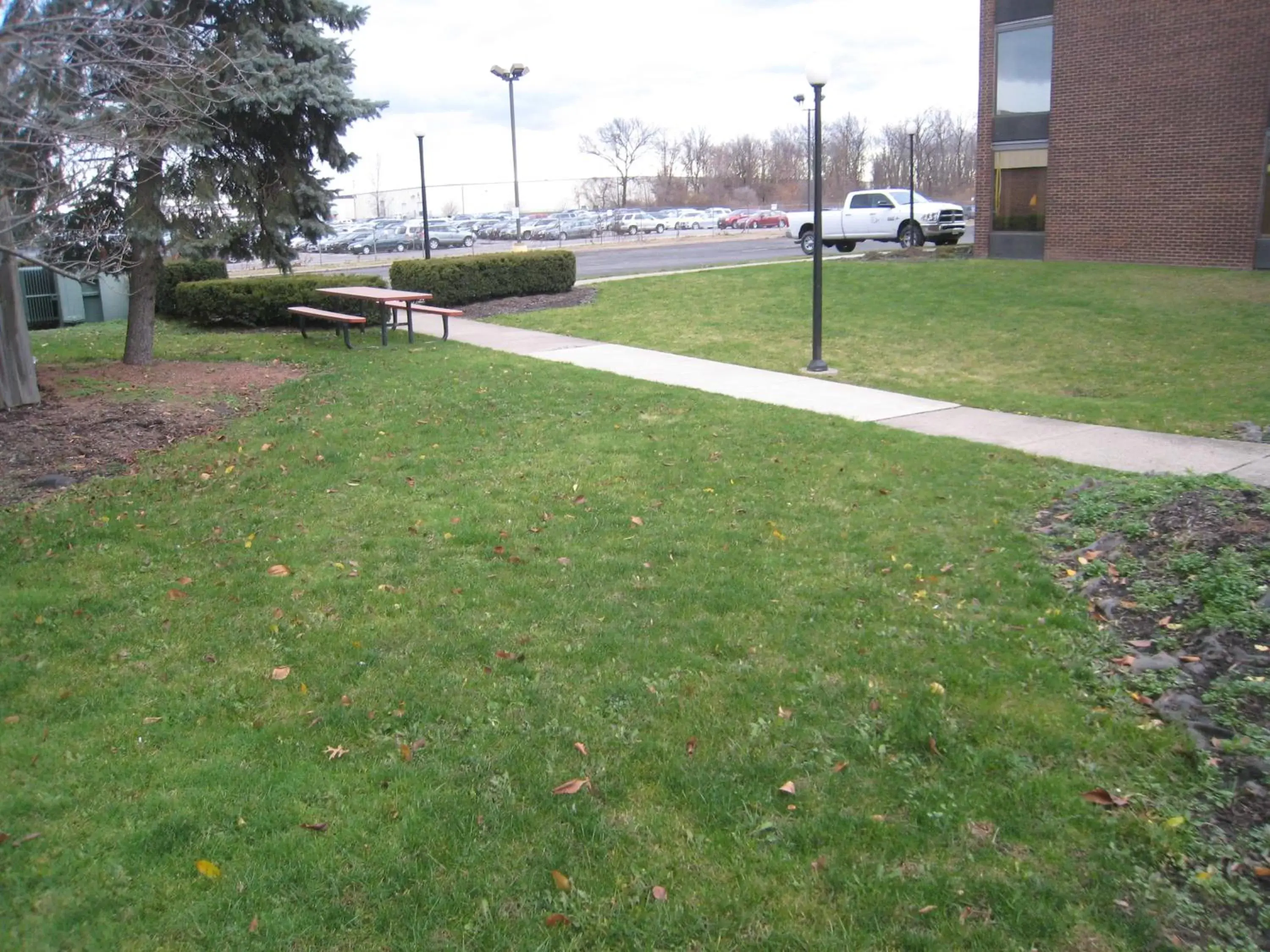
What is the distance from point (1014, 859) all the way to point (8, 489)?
7.31 metres

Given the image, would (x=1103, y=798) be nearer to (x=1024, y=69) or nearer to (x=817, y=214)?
(x=817, y=214)

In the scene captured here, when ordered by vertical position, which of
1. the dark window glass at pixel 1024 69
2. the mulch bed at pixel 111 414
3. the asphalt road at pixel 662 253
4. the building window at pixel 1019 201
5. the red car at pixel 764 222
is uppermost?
the dark window glass at pixel 1024 69

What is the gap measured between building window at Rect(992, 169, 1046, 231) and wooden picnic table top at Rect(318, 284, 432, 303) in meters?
15.0

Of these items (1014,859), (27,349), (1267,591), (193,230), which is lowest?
(1014,859)

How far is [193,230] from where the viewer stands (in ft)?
42.1

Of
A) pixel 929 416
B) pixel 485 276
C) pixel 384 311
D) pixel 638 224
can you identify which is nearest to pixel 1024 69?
pixel 485 276

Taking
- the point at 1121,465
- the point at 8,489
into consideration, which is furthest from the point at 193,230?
the point at 1121,465

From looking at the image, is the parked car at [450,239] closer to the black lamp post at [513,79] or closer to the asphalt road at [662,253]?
the asphalt road at [662,253]

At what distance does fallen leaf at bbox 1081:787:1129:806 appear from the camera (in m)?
3.63

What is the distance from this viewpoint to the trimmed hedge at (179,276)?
19828mm

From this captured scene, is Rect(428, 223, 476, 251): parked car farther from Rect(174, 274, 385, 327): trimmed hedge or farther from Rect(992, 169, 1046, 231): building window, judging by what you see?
Rect(174, 274, 385, 327): trimmed hedge

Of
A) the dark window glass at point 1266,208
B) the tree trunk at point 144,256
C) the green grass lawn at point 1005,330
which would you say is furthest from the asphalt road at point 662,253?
the tree trunk at point 144,256

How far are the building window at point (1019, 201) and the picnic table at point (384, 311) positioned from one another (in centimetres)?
1456

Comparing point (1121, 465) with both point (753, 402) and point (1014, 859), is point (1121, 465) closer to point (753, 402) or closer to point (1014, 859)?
point (753, 402)
